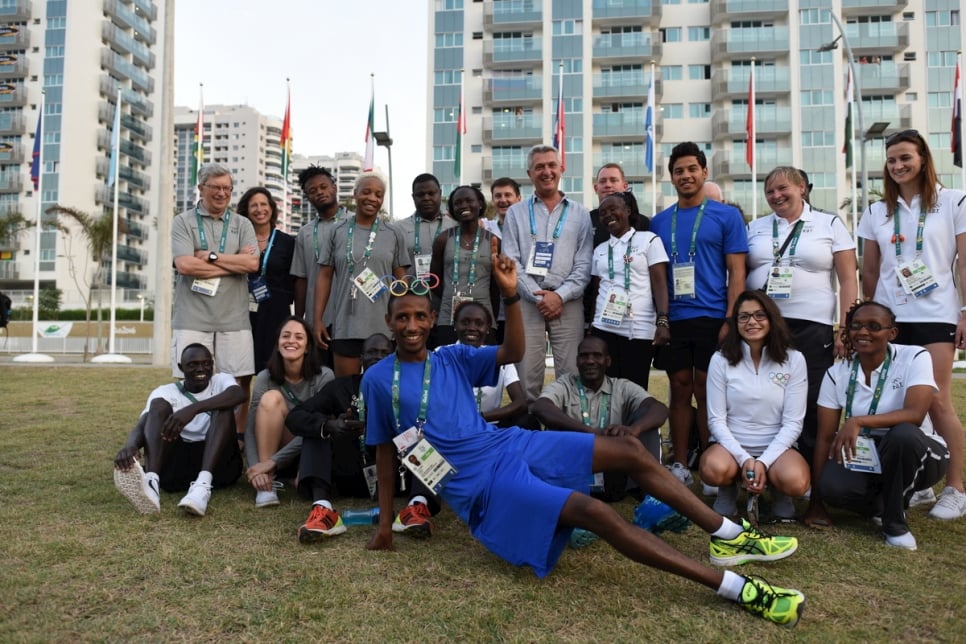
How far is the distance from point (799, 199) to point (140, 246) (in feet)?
227

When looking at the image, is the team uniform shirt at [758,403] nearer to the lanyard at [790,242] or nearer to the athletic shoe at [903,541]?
the athletic shoe at [903,541]

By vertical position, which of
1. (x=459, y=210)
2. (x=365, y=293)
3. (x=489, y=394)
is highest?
(x=459, y=210)

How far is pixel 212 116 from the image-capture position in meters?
127

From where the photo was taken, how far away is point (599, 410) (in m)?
4.54

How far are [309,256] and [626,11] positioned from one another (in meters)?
45.7

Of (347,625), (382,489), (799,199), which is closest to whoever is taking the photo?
(347,625)

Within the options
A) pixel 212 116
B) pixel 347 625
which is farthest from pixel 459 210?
pixel 212 116

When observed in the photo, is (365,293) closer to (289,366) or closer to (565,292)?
(289,366)

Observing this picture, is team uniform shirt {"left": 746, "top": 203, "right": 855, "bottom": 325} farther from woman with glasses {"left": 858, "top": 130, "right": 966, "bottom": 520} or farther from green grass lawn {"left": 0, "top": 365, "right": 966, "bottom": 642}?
green grass lawn {"left": 0, "top": 365, "right": 966, "bottom": 642}

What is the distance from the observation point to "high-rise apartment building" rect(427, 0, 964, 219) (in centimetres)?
4359

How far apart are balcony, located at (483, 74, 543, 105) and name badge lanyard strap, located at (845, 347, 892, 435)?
148 feet

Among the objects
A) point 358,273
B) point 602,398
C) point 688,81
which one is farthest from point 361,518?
point 688,81

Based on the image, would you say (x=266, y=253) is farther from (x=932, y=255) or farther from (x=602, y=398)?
(x=932, y=255)

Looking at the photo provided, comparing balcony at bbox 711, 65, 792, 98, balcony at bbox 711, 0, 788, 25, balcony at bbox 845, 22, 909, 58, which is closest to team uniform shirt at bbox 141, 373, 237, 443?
balcony at bbox 711, 65, 792, 98
